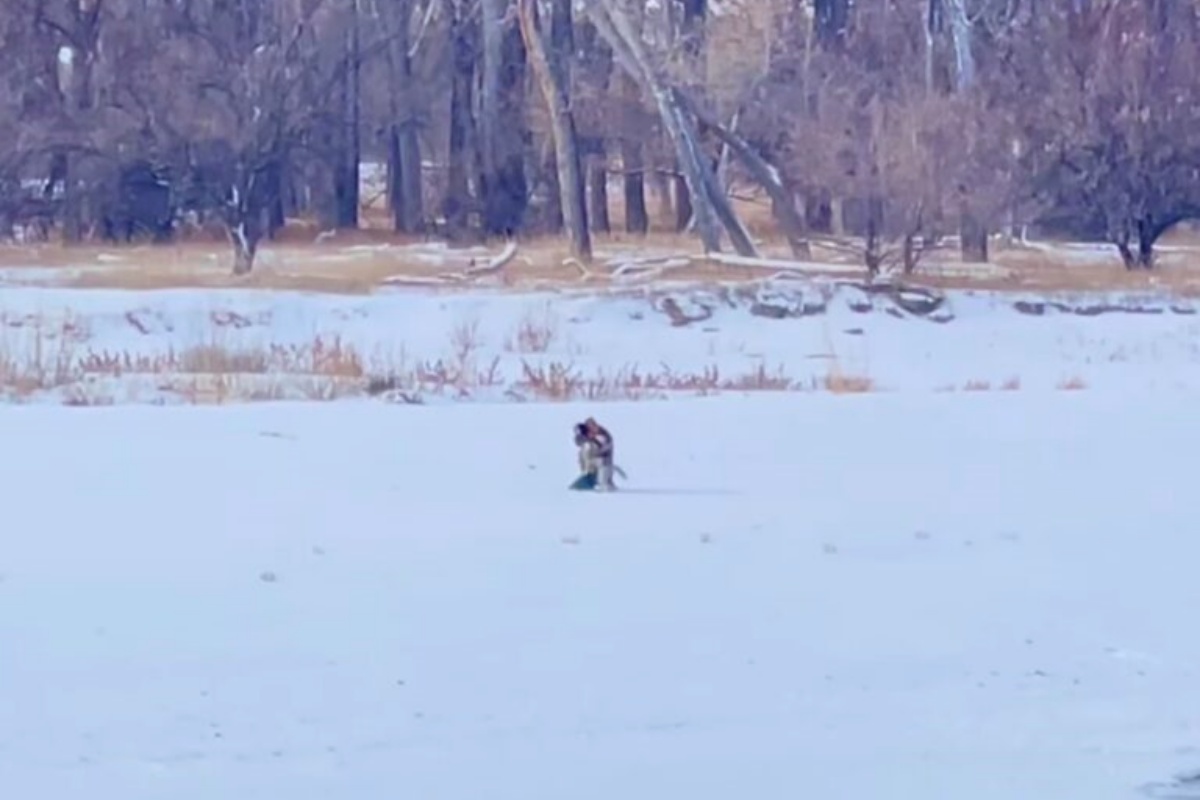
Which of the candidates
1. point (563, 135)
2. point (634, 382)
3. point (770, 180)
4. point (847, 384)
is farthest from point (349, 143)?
point (847, 384)

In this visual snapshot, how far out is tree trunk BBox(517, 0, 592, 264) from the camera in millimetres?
32844

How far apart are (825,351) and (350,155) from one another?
22125mm

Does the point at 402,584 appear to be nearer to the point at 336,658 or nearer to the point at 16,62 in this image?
the point at 336,658

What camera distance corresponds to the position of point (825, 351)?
74.2ft

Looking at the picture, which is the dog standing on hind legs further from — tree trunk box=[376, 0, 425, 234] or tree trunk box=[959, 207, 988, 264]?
tree trunk box=[376, 0, 425, 234]

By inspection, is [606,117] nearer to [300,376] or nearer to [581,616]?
[300,376]

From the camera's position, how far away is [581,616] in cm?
814

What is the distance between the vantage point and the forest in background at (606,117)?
3192cm

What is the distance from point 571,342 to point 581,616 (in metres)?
14.7

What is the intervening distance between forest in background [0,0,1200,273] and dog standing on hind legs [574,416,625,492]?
1731cm

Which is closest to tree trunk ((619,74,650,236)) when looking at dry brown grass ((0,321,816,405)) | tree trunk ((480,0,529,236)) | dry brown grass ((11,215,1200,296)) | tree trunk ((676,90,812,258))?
dry brown grass ((11,215,1200,296))

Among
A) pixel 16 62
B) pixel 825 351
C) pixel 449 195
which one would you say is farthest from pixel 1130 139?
pixel 16 62

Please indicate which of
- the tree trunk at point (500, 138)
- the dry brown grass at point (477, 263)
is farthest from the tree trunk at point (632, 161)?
the tree trunk at point (500, 138)

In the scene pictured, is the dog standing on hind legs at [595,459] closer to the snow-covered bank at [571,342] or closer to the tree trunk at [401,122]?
the snow-covered bank at [571,342]
